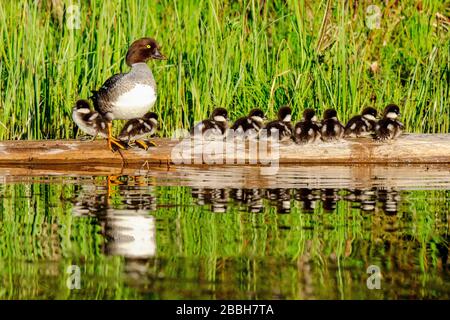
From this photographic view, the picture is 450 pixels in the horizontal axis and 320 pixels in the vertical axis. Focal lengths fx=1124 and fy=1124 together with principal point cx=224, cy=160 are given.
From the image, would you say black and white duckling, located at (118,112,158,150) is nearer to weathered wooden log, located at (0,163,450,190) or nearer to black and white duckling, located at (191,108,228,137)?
weathered wooden log, located at (0,163,450,190)

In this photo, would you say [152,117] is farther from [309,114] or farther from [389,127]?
[389,127]

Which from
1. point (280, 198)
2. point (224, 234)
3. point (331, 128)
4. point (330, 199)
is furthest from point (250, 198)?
point (331, 128)

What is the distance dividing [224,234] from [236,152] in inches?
122

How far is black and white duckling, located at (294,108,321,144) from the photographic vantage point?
9.13 m

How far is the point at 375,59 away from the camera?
1114 cm

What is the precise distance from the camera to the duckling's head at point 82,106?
952cm

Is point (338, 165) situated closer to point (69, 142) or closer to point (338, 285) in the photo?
point (69, 142)

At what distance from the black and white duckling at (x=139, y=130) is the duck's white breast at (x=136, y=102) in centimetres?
8

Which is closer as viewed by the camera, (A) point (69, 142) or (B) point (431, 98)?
(A) point (69, 142)

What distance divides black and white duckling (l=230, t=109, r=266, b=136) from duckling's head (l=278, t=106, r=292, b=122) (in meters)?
0.15

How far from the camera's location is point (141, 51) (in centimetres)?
971

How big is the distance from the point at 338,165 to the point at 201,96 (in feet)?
4.74

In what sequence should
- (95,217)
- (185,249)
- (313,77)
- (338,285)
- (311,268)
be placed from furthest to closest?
(313,77), (95,217), (185,249), (311,268), (338,285)
